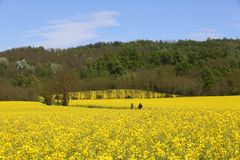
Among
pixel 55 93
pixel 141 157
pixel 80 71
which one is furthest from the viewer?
pixel 80 71

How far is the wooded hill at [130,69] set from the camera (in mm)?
81500

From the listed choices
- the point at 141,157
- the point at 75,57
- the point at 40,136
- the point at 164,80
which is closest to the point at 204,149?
the point at 141,157

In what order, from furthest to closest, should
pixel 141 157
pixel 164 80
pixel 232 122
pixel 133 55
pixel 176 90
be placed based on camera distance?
1. pixel 133 55
2. pixel 164 80
3. pixel 176 90
4. pixel 232 122
5. pixel 141 157

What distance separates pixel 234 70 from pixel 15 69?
5912 centimetres

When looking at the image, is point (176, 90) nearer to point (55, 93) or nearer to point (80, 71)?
point (55, 93)

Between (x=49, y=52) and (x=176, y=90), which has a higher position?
(x=49, y=52)

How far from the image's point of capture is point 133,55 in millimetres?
132625

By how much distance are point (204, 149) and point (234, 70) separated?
269ft

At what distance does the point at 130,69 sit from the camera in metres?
130

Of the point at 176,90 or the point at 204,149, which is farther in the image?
the point at 176,90

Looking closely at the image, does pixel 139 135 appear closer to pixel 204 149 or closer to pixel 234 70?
pixel 204 149

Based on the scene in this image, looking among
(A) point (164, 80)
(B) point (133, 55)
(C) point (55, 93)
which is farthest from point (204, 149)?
(B) point (133, 55)

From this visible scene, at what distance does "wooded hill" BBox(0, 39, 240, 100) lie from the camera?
81500mm

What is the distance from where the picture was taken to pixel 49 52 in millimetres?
156125
